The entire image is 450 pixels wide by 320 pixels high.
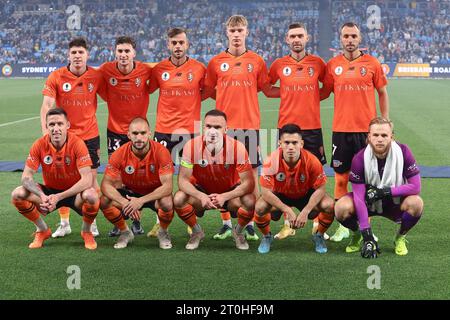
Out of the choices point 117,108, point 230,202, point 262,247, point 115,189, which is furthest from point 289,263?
point 117,108

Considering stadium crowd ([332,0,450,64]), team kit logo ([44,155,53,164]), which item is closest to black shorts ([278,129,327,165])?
team kit logo ([44,155,53,164])

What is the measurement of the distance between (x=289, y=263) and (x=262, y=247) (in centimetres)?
48

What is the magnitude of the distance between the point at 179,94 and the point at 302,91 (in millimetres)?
1165

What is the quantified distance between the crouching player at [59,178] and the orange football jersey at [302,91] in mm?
1903

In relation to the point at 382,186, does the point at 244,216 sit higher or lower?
lower

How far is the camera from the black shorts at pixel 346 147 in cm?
634

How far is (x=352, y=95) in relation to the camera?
631 cm

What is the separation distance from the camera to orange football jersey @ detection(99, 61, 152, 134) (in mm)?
6703

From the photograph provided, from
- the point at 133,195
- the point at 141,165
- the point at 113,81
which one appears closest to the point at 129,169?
the point at 141,165

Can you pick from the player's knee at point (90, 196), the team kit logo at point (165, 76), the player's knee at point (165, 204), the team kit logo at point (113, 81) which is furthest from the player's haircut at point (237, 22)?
the player's knee at point (90, 196)

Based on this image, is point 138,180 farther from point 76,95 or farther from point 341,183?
point 341,183

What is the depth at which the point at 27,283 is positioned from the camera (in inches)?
187

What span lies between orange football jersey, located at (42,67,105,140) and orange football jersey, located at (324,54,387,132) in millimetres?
2298

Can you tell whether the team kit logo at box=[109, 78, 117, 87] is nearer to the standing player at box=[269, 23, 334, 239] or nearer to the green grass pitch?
the green grass pitch
